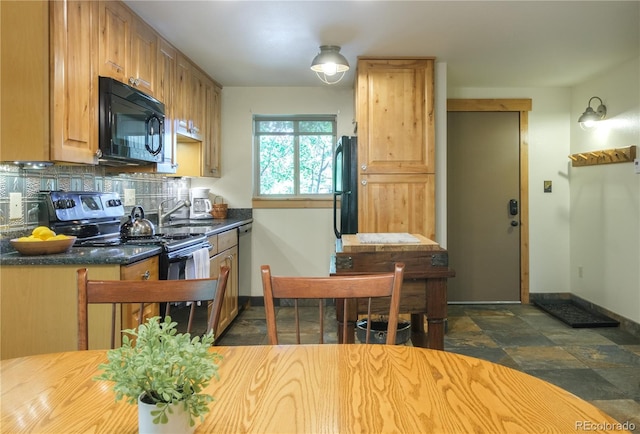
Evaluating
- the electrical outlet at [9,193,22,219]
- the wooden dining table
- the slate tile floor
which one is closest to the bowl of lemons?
the electrical outlet at [9,193,22,219]

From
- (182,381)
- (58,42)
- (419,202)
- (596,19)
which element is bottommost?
(182,381)

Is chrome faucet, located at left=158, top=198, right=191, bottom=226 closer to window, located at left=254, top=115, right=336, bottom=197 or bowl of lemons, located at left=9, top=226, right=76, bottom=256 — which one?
window, located at left=254, top=115, right=336, bottom=197

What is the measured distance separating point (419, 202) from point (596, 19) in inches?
67.7

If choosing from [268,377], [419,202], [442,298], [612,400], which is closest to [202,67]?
[419,202]

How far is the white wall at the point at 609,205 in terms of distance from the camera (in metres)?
3.66

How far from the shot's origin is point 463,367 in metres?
0.99

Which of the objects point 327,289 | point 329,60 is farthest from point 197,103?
point 327,289

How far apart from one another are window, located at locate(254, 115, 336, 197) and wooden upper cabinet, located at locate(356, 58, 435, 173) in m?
1.13

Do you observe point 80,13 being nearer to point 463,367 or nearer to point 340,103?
point 463,367

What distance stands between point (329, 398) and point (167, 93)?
9.66 feet

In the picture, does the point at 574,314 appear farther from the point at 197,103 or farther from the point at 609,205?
the point at 197,103

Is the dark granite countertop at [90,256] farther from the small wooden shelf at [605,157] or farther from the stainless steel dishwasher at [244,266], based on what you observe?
the small wooden shelf at [605,157]

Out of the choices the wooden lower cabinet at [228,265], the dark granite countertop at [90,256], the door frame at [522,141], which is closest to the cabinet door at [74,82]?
the dark granite countertop at [90,256]

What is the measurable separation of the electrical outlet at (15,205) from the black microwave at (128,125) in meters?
Answer: 0.43
